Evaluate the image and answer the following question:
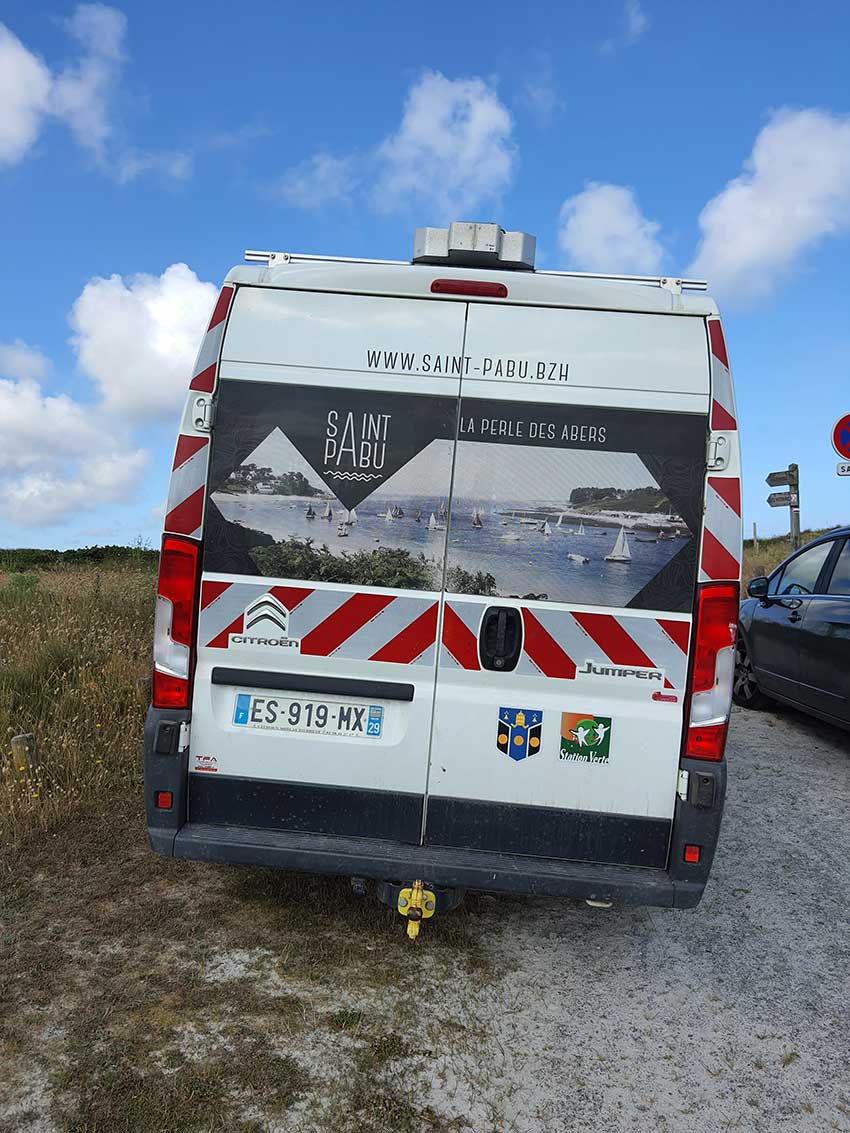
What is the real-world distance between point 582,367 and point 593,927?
258 centimetres

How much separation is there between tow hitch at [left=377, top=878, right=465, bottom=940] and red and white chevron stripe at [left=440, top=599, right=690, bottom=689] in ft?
3.16

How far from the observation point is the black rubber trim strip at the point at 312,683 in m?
3.36

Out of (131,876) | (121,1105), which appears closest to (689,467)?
(121,1105)

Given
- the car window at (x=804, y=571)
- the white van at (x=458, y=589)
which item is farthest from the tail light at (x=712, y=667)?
the car window at (x=804, y=571)

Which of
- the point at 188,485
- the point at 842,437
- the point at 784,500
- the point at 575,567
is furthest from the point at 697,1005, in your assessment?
the point at 784,500

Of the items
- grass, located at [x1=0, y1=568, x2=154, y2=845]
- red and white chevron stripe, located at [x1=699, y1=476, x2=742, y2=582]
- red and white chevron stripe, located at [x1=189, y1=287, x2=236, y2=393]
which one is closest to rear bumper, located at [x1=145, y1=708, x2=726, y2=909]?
red and white chevron stripe, located at [x1=699, y1=476, x2=742, y2=582]

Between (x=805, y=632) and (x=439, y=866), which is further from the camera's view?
(x=805, y=632)

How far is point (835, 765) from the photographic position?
697 centimetres

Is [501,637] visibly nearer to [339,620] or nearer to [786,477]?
[339,620]

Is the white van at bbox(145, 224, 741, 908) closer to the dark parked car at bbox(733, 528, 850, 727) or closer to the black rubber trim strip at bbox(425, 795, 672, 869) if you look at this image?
the black rubber trim strip at bbox(425, 795, 672, 869)

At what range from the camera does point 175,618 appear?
11.1ft

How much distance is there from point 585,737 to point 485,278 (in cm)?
188

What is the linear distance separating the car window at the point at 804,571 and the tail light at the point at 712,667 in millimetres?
4632

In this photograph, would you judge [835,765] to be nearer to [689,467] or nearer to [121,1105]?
[689,467]
